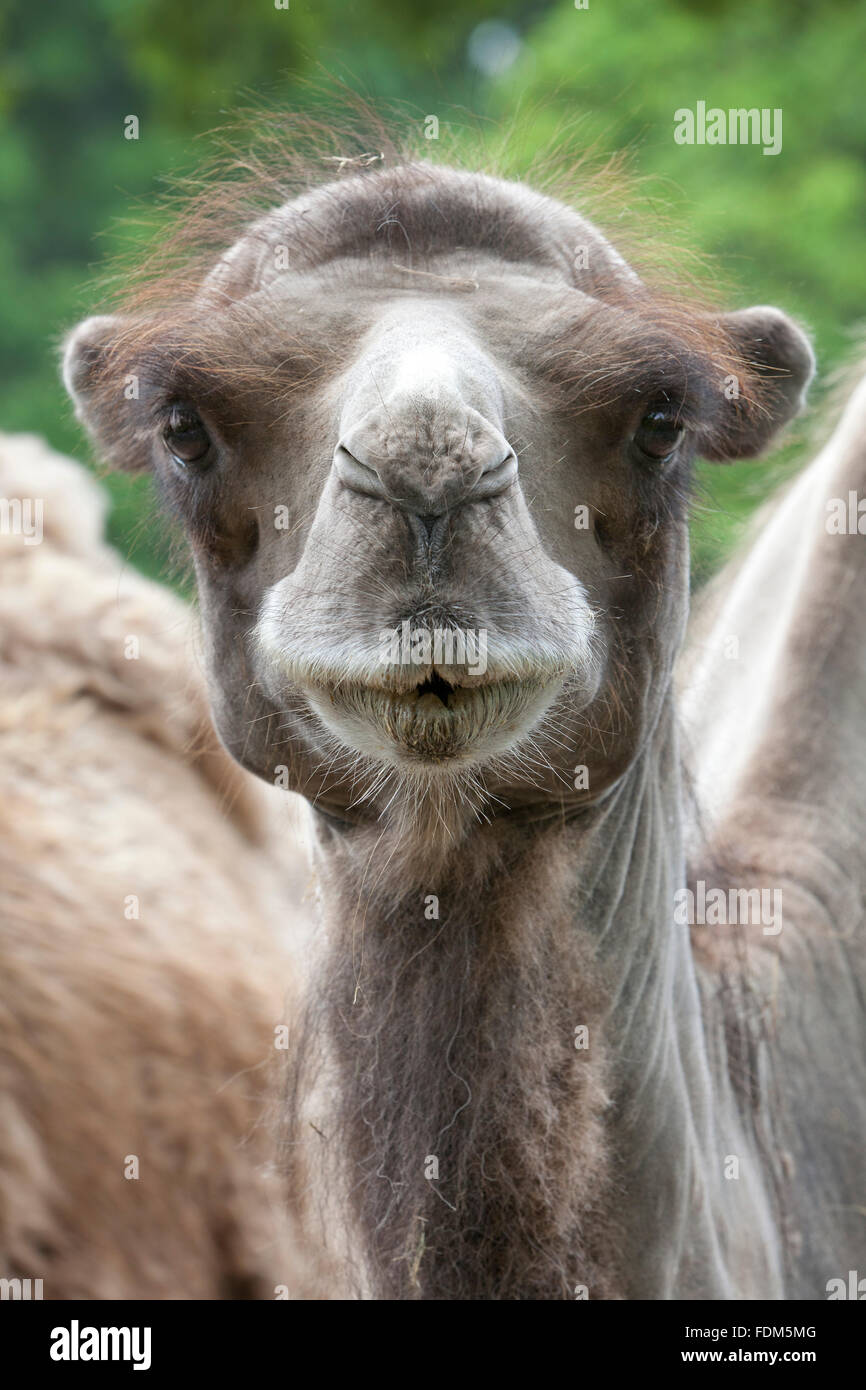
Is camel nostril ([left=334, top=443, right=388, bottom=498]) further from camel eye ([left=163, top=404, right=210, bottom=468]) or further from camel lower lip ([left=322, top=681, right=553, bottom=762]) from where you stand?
camel eye ([left=163, top=404, right=210, bottom=468])

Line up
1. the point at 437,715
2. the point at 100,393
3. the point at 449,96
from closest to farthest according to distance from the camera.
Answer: the point at 437,715 < the point at 100,393 < the point at 449,96

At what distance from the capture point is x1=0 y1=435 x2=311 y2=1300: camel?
4277 mm

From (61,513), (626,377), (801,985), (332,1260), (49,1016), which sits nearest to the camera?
(626,377)

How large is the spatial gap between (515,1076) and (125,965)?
253 centimetres

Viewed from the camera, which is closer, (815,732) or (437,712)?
(437,712)

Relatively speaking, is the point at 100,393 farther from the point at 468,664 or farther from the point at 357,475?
the point at 468,664

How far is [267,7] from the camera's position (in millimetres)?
13789

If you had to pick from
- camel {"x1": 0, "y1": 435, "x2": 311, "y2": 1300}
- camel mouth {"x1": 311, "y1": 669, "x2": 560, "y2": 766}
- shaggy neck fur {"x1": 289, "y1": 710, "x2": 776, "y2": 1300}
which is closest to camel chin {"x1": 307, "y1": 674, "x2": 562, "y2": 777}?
camel mouth {"x1": 311, "y1": 669, "x2": 560, "y2": 766}

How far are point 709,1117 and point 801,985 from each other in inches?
20.0

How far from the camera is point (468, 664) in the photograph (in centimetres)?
175

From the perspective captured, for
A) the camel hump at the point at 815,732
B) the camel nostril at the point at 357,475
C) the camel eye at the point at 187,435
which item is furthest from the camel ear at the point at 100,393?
the camel hump at the point at 815,732

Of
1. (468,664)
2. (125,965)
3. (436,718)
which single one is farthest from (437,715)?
(125,965)
